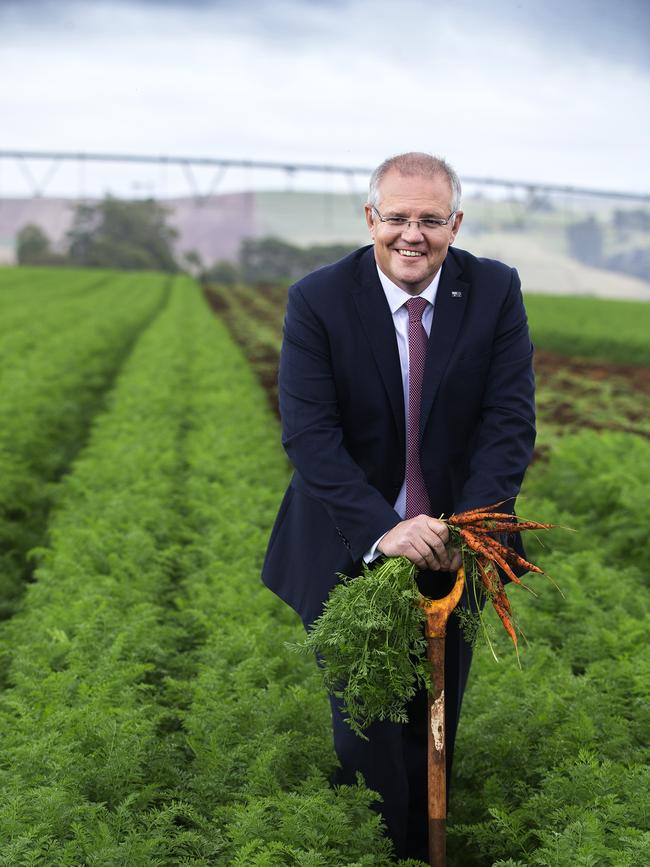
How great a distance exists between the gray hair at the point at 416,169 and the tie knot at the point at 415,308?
14.1 inches

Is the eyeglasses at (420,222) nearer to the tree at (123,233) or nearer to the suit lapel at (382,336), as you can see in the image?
the suit lapel at (382,336)

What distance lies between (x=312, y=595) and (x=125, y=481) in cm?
496

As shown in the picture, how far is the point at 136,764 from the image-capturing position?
3.99 metres

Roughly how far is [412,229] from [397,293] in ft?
1.05

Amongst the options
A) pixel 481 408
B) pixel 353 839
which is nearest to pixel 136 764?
pixel 353 839

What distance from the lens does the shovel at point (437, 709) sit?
3402mm

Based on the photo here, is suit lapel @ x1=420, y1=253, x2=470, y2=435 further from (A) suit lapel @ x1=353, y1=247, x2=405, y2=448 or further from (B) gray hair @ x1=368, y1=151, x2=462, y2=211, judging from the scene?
(B) gray hair @ x1=368, y1=151, x2=462, y2=211

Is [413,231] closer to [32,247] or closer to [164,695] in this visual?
[164,695]

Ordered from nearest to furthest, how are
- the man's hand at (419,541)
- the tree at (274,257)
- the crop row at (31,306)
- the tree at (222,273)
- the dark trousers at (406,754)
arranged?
the man's hand at (419,541), the dark trousers at (406,754), the crop row at (31,306), the tree at (222,273), the tree at (274,257)

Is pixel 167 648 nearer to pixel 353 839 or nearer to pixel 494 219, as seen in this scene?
pixel 353 839

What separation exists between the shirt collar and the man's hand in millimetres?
791

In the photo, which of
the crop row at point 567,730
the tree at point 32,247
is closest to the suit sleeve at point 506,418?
the crop row at point 567,730

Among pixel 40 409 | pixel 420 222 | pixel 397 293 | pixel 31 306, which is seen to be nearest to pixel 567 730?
pixel 397 293

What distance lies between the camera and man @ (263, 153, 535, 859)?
345cm
